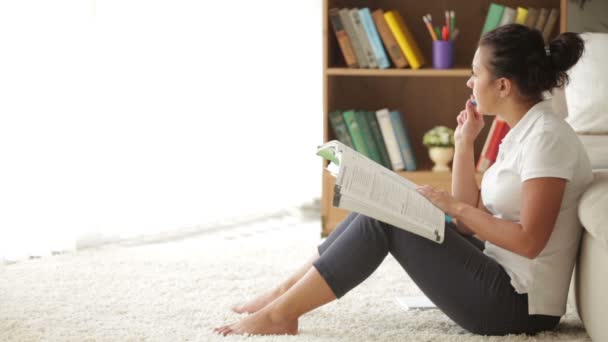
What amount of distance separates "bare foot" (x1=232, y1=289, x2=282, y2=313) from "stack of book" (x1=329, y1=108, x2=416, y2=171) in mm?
1261

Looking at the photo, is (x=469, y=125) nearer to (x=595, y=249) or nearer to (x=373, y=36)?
(x=595, y=249)

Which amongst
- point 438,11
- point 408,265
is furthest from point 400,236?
point 438,11

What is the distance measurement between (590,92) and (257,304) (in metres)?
1.28

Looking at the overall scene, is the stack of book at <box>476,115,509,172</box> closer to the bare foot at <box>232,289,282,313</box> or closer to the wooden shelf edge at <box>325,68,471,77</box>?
the wooden shelf edge at <box>325,68,471,77</box>

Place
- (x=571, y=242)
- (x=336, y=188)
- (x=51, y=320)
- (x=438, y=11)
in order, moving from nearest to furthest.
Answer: (x=336, y=188) < (x=571, y=242) < (x=51, y=320) < (x=438, y=11)

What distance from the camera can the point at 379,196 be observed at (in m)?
1.75

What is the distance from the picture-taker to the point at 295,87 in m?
3.72

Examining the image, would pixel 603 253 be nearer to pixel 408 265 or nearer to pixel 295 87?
pixel 408 265

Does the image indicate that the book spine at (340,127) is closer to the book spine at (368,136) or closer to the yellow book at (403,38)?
the book spine at (368,136)

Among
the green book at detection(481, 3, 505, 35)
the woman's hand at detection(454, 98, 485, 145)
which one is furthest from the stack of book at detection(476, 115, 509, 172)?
the woman's hand at detection(454, 98, 485, 145)

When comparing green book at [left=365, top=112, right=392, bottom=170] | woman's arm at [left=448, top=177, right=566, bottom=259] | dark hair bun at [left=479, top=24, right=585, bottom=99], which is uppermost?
dark hair bun at [left=479, top=24, right=585, bottom=99]

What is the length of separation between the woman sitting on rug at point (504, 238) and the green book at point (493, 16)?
1474mm

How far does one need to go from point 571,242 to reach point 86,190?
1767 millimetres

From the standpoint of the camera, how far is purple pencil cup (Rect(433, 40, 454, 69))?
3.30 metres
